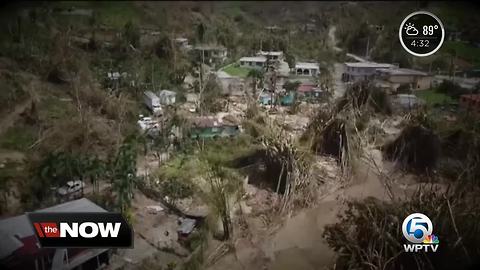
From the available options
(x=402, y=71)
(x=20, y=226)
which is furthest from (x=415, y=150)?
(x=20, y=226)

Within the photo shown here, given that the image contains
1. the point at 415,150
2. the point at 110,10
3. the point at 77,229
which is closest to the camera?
the point at 77,229

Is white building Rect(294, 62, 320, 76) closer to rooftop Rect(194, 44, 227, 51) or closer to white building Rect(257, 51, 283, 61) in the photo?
white building Rect(257, 51, 283, 61)

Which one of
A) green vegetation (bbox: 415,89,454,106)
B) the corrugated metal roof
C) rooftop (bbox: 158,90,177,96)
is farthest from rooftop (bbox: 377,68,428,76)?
the corrugated metal roof

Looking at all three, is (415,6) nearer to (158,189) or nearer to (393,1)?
(393,1)

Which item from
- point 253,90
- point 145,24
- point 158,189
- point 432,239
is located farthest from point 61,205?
point 432,239

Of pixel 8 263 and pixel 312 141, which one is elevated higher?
pixel 312 141
